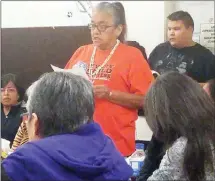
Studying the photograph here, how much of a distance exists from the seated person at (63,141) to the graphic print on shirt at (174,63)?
1.57 metres

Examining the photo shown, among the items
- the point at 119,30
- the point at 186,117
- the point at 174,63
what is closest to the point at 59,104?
the point at 186,117

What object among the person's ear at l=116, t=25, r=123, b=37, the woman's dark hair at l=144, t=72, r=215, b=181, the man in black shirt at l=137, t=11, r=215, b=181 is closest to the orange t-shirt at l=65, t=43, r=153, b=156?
the person's ear at l=116, t=25, r=123, b=37

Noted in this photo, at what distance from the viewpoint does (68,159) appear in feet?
3.80

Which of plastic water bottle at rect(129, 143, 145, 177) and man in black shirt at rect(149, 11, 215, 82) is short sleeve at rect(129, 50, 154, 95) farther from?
man in black shirt at rect(149, 11, 215, 82)

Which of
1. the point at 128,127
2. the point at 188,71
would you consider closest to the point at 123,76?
the point at 128,127

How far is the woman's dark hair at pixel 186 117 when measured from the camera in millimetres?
1370

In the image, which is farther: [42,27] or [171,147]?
[42,27]

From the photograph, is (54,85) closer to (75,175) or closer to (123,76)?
(75,175)

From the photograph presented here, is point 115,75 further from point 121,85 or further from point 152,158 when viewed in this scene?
point 152,158

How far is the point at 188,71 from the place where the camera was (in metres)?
2.76

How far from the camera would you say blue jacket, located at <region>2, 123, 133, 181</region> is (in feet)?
3.71

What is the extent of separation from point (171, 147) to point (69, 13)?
2510 mm

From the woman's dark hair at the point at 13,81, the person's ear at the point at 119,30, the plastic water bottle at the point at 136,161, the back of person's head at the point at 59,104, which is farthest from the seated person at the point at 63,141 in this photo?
the woman's dark hair at the point at 13,81

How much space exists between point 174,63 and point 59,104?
1.73 metres
